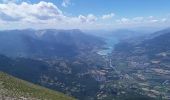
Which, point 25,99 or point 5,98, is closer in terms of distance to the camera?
point 5,98

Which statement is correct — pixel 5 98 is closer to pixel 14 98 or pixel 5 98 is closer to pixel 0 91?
pixel 14 98

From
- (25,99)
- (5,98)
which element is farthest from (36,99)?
(5,98)

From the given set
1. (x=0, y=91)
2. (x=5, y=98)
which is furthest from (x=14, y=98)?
(x=0, y=91)

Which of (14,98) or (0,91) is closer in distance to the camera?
(14,98)

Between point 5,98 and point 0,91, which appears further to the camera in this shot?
point 0,91

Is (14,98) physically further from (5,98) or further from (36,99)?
(36,99)

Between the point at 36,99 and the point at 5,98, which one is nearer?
the point at 5,98
